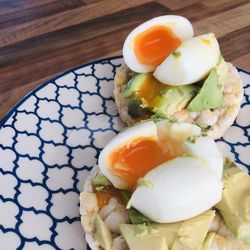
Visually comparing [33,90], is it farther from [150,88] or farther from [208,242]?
[208,242]

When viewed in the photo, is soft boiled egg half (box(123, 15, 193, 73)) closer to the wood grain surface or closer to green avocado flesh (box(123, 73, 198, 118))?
green avocado flesh (box(123, 73, 198, 118))

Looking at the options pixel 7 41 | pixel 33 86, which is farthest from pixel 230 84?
pixel 7 41

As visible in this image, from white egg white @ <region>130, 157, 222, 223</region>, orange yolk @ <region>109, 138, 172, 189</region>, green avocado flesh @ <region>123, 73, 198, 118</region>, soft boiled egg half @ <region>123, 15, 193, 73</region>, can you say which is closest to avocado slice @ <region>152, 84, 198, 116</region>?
green avocado flesh @ <region>123, 73, 198, 118</region>

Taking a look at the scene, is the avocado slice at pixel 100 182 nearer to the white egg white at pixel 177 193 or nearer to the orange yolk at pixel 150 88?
the white egg white at pixel 177 193

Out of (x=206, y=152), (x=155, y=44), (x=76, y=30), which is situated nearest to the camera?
(x=206, y=152)

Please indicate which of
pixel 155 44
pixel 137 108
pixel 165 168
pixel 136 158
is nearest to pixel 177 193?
pixel 165 168

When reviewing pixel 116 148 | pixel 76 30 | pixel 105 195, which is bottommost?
pixel 76 30

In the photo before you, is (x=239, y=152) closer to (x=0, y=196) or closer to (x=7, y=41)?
(x=0, y=196)
